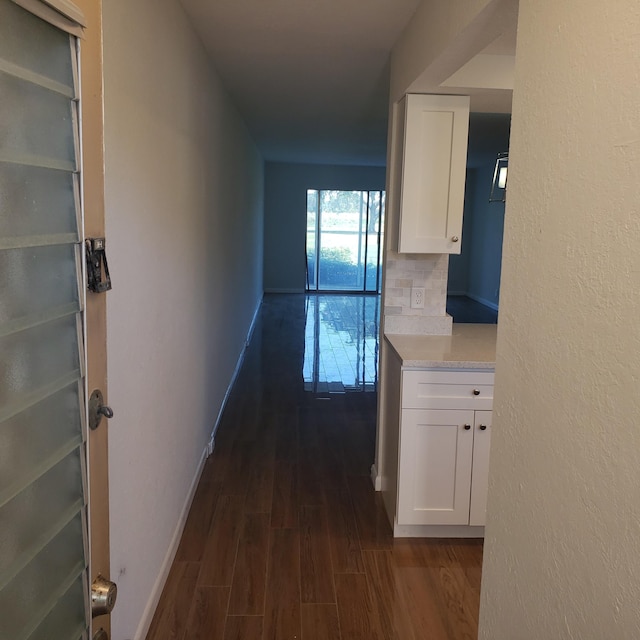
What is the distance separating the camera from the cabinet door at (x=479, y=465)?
283 cm

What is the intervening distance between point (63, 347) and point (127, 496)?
3.85 ft

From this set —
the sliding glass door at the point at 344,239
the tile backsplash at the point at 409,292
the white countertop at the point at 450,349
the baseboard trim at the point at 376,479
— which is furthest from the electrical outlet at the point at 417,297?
the sliding glass door at the point at 344,239

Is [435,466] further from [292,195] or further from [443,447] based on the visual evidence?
[292,195]

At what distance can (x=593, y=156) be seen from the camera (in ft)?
3.46

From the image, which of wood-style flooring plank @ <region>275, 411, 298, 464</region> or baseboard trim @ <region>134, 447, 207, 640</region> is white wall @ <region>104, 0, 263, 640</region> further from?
wood-style flooring plank @ <region>275, 411, 298, 464</region>

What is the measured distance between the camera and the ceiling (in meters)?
2.67

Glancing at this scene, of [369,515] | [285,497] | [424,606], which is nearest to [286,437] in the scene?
[285,497]

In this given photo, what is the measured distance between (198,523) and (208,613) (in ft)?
2.36

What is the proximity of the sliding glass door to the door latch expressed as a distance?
10.4m

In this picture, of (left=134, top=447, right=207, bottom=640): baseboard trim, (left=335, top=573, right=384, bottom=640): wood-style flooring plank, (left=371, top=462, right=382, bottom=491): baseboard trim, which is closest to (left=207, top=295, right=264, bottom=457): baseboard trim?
(left=134, top=447, right=207, bottom=640): baseboard trim

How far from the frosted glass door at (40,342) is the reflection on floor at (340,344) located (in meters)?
4.47

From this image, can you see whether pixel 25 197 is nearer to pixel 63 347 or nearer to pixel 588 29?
pixel 63 347

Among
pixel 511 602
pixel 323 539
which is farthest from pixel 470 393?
pixel 511 602

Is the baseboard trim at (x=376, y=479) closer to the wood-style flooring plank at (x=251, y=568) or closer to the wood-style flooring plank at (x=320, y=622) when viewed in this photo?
the wood-style flooring plank at (x=251, y=568)
